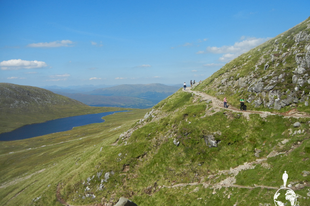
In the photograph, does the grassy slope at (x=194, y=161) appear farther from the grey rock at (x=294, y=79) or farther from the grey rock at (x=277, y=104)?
the grey rock at (x=294, y=79)

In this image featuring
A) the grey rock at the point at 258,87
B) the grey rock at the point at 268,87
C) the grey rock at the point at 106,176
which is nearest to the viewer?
the grey rock at the point at 268,87

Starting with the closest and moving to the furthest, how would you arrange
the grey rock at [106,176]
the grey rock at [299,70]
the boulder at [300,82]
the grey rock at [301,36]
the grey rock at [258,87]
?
1. the boulder at [300,82]
2. the grey rock at [299,70]
3. the grey rock at [106,176]
4. the grey rock at [258,87]
5. the grey rock at [301,36]

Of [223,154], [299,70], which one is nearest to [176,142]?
[223,154]

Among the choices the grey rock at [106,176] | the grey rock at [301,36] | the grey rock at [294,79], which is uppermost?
the grey rock at [301,36]

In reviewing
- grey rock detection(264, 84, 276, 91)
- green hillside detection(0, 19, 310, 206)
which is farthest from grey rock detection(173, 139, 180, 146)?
grey rock detection(264, 84, 276, 91)

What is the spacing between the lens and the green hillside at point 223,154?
84.1 feet

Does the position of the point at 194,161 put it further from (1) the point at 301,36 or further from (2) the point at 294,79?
(1) the point at 301,36

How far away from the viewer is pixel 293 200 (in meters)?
18.2

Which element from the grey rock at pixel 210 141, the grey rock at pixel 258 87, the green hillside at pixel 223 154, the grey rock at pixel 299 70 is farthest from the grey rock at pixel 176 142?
the grey rock at pixel 299 70

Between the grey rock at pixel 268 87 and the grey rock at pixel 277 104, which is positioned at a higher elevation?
the grey rock at pixel 268 87

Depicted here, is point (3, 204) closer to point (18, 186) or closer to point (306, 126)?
point (18, 186)

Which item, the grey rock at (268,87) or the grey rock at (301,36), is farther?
the grey rock at (301,36)

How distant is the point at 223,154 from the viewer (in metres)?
34.9

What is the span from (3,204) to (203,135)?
7731cm
